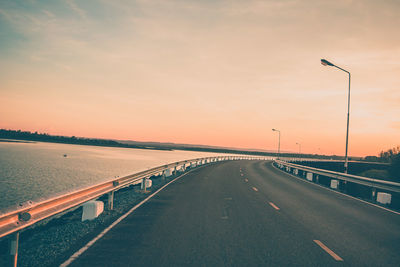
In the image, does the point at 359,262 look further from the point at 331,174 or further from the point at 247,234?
the point at 331,174

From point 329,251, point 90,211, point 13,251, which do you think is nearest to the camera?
point 13,251

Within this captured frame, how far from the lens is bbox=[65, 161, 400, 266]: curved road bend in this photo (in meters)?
5.34

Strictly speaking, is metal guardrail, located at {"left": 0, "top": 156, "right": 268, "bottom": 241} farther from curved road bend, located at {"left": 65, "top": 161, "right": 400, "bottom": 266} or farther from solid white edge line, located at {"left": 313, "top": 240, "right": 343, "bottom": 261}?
solid white edge line, located at {"left": 313, "top": 240, "right": 343, "bottom": 261}

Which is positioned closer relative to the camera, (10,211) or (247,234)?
(10,211)

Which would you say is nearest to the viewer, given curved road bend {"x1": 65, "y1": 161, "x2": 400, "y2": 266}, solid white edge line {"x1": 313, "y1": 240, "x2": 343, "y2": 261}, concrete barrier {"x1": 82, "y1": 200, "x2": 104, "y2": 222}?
curved road bend {"x1": 65, "y1": 161, "x2": 400, "y2": 266}

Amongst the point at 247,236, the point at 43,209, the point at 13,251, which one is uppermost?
the point at 43,209

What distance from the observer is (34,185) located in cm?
2780

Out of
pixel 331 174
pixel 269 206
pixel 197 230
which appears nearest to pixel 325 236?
pixel 197 230

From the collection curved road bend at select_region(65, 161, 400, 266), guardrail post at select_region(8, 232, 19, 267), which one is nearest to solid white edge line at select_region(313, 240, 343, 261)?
curved road bend at select_region(65, 161, 400, 266)

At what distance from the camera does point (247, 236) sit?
685 cm

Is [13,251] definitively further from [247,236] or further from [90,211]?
[247,236]

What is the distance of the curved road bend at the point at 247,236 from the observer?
17.5 feet

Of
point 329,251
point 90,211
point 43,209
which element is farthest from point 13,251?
point 329,251

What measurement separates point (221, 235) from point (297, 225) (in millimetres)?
2549
